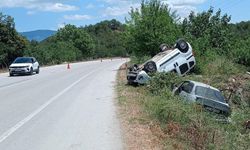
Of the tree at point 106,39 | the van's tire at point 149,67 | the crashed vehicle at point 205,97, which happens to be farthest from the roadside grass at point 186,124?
the tree at point 106,39

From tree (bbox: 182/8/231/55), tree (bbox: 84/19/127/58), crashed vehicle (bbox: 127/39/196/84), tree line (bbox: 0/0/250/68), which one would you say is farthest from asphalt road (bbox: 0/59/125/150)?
tree (bbox: 84/19/127/58)

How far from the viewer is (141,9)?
44.1m

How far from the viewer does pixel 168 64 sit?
88.1ft

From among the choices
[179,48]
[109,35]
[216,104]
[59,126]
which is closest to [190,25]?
[179,48]

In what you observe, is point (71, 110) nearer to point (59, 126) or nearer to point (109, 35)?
point (59, 126)

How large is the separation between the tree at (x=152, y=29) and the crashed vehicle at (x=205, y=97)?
2178 centimetres

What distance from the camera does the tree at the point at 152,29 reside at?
133ft

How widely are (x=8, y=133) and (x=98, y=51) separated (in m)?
129

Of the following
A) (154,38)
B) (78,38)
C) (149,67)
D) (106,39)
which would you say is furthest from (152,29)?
(106,39)

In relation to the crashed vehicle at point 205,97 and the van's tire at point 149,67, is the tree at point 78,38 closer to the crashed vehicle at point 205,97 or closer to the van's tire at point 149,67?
the van's tire at point 149,67

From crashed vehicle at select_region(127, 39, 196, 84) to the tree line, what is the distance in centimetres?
442

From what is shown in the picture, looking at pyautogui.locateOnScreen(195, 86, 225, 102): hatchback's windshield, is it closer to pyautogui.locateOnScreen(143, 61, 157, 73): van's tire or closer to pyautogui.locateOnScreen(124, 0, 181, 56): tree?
pyautogui.locateOnScreen(143, 61, 157, 73): van's tire

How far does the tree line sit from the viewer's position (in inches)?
1582

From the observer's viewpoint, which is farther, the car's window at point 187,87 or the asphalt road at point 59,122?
the car's window at point 187,87
